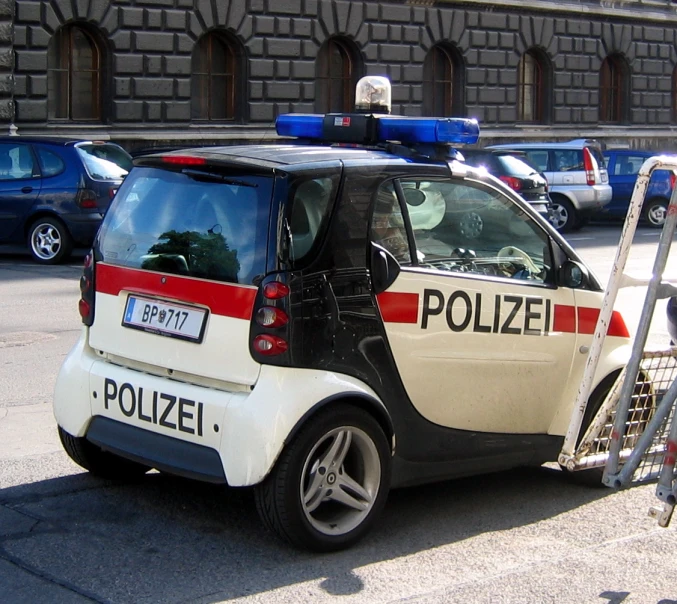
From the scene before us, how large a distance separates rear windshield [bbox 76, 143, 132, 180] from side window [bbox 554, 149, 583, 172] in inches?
360

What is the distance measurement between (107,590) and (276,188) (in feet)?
5.14

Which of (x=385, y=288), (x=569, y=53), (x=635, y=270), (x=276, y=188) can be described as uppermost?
(x=569, y=53)

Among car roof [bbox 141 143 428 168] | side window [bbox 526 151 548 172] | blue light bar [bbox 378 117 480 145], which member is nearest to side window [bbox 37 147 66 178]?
side window [bbox 526 151 548 172]

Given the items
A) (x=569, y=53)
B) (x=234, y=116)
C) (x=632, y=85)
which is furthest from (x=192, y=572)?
(x=632, y=85)

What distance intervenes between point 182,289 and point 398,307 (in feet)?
2.77

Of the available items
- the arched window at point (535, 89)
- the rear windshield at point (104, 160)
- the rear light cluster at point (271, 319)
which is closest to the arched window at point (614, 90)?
the arched window at point (535, 89)

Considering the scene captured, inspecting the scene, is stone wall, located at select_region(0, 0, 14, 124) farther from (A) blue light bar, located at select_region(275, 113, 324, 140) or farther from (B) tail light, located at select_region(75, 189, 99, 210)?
(A) blue light bar, located at select_region(275, 113, 324, 140)

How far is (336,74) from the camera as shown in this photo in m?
27.8

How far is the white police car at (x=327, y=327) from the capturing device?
15.2 ft

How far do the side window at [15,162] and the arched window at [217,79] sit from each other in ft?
32.2

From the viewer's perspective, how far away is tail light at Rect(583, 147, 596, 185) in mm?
22375

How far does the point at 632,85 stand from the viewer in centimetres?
3556

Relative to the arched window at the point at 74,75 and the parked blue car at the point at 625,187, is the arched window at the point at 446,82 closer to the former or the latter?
the parked blue car at the point at 625,187

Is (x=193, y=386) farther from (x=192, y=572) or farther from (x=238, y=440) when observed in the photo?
(x=192, y=572)
